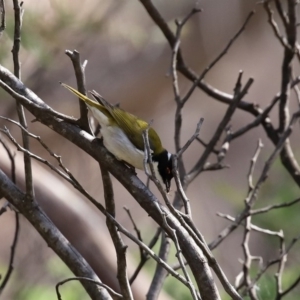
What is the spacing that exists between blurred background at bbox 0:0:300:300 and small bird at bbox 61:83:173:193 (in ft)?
3.81

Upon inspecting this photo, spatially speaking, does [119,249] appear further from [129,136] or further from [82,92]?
[129,136]

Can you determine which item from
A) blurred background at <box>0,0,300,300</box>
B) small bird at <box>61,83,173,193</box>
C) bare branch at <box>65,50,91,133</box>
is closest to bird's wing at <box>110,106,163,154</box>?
small bird at <box>61,83,173,193</box>

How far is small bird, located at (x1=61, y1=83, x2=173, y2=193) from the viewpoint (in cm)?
191

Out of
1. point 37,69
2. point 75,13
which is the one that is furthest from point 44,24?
point 75,13

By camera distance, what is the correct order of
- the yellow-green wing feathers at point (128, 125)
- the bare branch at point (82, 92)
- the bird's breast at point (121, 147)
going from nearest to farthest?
the bare branch at point (82, 92) → the bird's breast at point (121, 147) → the yellow-green wing feathers at point (128, 125)

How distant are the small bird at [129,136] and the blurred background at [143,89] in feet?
3.81

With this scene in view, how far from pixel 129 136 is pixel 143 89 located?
6.26 metres

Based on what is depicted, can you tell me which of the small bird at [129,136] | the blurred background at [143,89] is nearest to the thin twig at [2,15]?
the small bird at [129,136]

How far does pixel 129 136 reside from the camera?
209 centimetres

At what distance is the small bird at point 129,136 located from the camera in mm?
1909

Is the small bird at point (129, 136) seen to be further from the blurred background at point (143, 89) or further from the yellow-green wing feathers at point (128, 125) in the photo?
the blurred background at point (143, 89)

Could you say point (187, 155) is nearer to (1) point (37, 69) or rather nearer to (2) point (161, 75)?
(2) point (161, 75)

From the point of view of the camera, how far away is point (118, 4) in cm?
708

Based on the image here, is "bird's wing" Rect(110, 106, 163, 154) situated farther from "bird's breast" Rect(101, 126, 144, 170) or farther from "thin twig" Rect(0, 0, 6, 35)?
"thin twig" Rect(0, 0, 6, 35)
